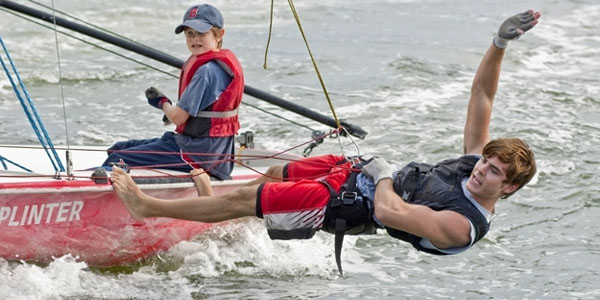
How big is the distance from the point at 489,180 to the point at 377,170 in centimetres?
55

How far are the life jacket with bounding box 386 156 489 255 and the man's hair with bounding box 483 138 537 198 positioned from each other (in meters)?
0.22

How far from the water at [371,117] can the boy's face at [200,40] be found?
119cm

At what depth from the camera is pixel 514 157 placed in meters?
4.68

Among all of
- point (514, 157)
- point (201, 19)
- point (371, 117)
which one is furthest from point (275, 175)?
point (371, 117)

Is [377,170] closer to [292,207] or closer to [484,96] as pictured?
[292,207]

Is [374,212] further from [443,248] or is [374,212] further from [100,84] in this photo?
[100,84]

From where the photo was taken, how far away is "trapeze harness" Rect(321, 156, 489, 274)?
4844 millimetres

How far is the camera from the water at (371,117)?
6.04 m

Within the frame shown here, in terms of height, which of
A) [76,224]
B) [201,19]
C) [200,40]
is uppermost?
[201,19]

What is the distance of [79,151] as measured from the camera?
684 cm

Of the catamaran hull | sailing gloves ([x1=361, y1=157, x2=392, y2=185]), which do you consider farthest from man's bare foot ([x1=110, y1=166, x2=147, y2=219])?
sailing gloves ([x1=361, y1=157, x2=392, y2=185])

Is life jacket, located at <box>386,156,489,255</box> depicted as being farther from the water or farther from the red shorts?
the water

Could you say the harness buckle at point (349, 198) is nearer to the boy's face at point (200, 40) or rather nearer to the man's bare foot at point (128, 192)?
the man's bare foot at point (128, 192)

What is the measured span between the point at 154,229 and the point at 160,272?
0.82 feet
